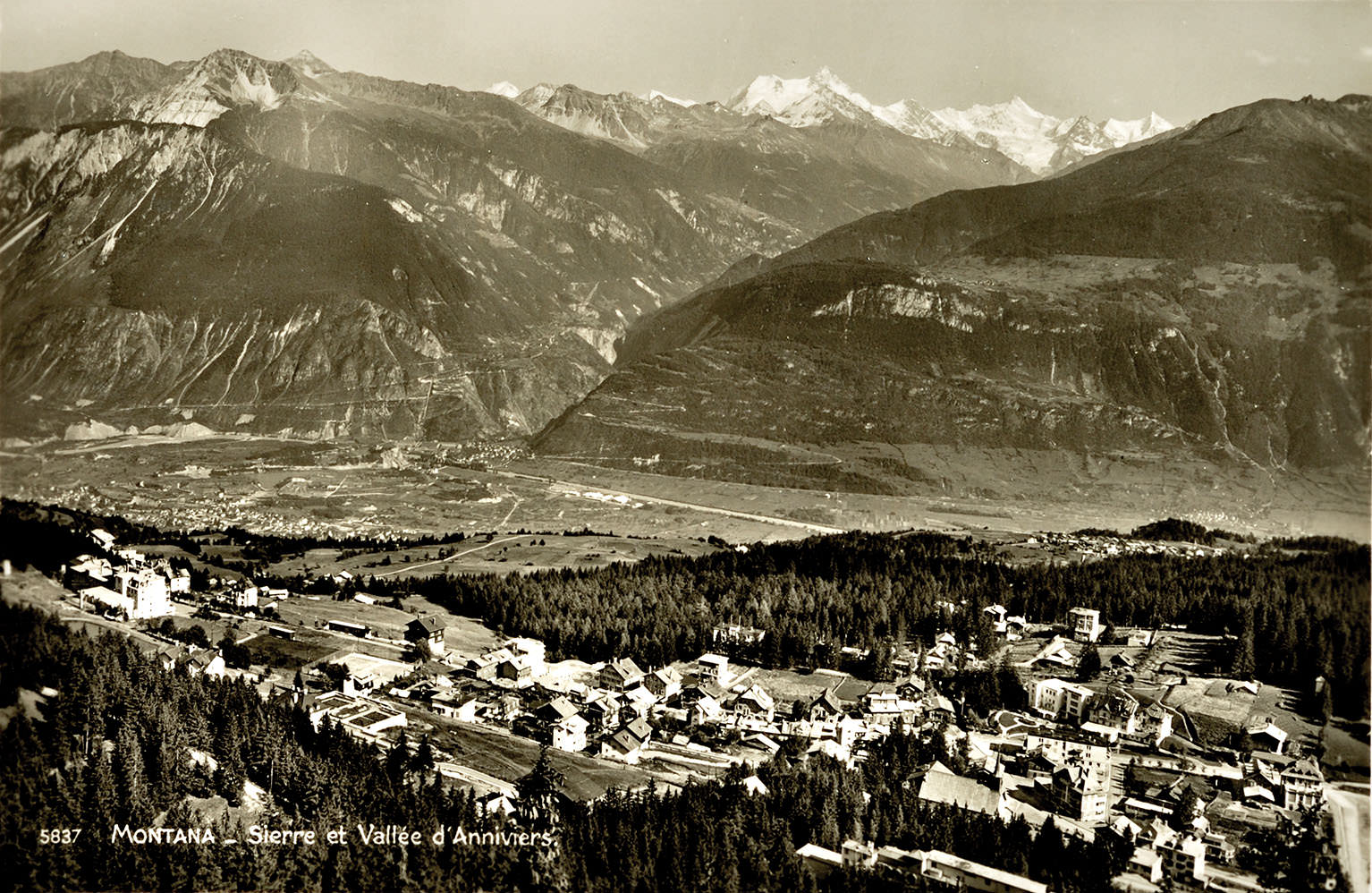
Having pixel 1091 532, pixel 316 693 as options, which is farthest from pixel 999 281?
pixel 316 693

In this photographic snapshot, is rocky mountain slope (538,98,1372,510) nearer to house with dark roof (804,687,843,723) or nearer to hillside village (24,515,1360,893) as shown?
hillside village (24,515,1360,893)

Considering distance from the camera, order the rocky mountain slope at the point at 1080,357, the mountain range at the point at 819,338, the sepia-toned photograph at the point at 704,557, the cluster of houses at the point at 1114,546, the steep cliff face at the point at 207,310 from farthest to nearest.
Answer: the steep cliff face at the point at 207,310 < the mountain range at the point at 819,338 < the rocky mountain slope at the point at 1080,357 < the cluster of houses at the point at 1114,546 < the sepia-toned photograph at the point at 704,557

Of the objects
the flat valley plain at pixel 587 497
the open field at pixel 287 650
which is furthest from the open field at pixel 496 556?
the open field at pixel 287 650

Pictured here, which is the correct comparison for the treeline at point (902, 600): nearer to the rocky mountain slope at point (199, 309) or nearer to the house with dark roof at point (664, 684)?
the house with dark roof at point (664, 684)

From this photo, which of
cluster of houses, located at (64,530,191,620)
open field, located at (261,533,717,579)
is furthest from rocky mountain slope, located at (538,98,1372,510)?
cluster of houses, located at (64,530,191,620)

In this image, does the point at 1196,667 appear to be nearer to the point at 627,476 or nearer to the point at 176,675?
the point at 176,675

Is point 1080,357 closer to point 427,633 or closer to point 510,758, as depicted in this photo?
point 427,633
